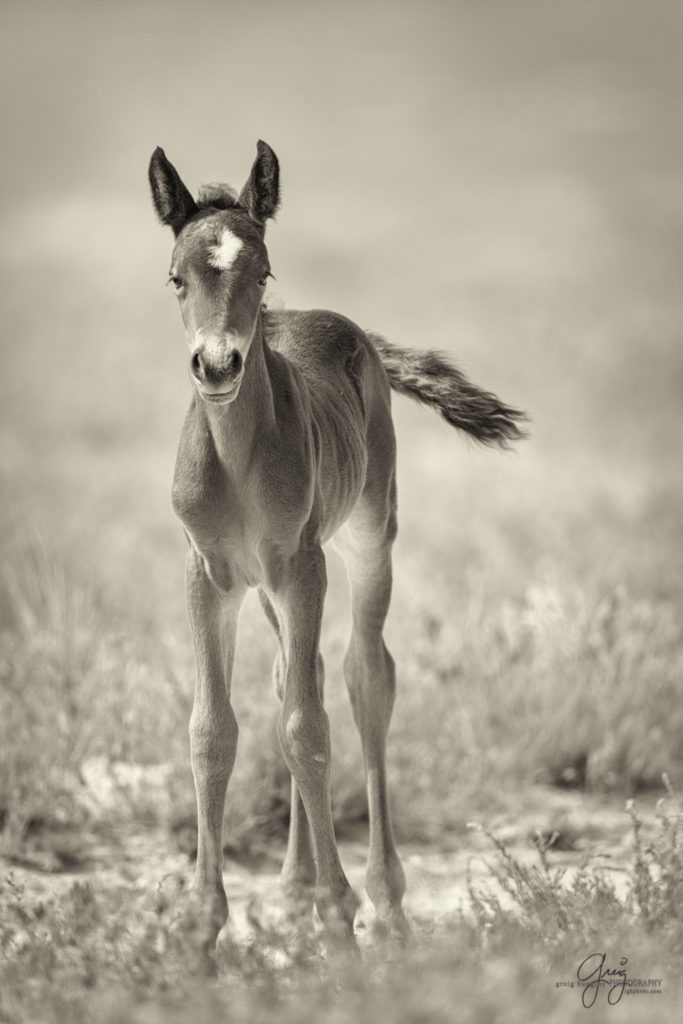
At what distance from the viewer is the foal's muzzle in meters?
3.25

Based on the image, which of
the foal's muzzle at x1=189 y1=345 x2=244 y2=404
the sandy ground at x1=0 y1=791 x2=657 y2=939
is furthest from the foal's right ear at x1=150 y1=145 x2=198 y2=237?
the sandy ground at x1=0 y1=791 x2=657 y2=939

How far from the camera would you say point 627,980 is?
3293mm

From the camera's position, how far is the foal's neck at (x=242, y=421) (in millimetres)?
3732

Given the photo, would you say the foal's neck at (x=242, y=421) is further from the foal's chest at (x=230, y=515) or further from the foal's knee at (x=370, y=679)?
the foal's knee at (x=370, y=679)

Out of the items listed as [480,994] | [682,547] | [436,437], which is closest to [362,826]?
[480,994]

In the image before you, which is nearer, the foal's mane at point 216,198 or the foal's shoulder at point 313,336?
the foal's mane at point 216,198

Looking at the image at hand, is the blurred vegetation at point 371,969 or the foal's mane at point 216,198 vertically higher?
the foal's mane at point 216,198

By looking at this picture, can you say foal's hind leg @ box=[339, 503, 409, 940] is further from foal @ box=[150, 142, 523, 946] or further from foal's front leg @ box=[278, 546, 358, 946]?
foal's front leg @ box=[278, 546, 358, 946]

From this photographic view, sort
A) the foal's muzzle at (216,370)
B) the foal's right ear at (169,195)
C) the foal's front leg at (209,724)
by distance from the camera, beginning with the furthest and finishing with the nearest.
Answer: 1. the foal's front leg at (209,724)
2. the foal's right ear at (169,195)
3. the foal's muzzle at (216,370)

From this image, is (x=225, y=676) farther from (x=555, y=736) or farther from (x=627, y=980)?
(x=555, y=736)

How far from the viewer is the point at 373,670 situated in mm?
4797
